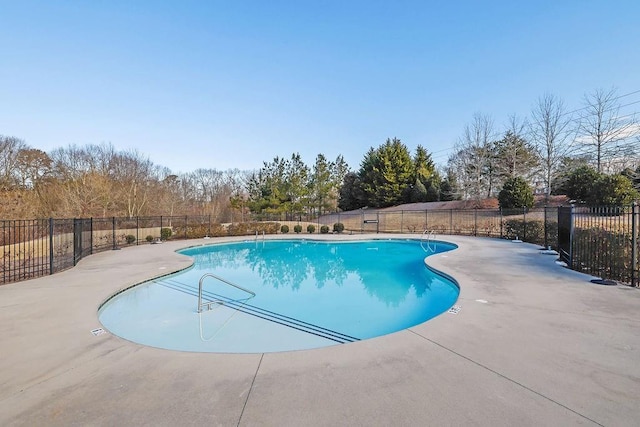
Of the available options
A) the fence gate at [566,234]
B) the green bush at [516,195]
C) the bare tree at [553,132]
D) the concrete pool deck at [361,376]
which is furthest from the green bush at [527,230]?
the concrete pool deck at [361,376]

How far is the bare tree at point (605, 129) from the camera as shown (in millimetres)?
18188

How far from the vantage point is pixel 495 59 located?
551 inches

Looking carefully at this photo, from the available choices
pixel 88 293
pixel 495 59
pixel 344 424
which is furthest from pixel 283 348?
pixel 495 59

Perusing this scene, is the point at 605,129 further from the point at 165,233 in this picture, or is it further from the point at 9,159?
the point at 9,159

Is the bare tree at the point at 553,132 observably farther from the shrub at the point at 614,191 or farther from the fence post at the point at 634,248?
the fence post at the point at 634,248

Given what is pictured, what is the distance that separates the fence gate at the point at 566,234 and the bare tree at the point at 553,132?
44.5 ft

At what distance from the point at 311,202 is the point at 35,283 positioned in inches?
927

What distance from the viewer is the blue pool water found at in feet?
14.7

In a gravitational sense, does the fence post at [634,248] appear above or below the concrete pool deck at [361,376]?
above

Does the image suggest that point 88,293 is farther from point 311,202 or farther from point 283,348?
point 311,202

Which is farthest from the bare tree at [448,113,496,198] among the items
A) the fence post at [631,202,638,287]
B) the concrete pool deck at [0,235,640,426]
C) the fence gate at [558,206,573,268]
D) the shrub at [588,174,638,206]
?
the concrete pool deck at [0,235,640,426]

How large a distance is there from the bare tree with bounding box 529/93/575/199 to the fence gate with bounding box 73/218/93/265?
2432cm

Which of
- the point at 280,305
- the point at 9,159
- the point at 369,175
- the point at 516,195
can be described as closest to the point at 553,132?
the point at 516,195

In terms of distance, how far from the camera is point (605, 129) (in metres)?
18.7
